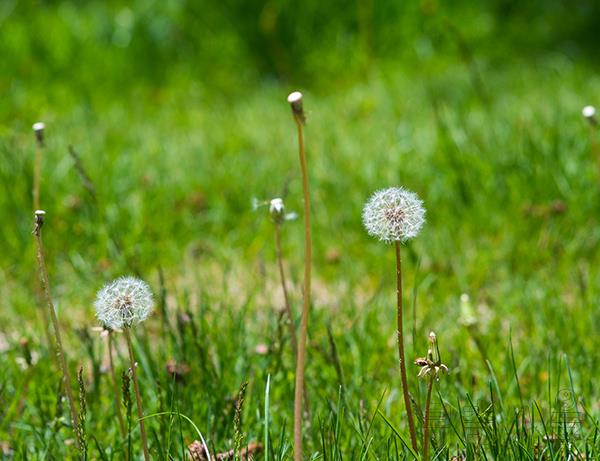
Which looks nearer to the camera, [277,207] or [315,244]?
[277,207]

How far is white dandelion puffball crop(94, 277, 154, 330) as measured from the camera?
1459mm

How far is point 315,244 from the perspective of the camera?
365cm

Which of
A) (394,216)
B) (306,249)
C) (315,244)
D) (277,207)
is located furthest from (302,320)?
(315,244)

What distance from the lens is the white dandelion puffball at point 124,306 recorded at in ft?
4.79

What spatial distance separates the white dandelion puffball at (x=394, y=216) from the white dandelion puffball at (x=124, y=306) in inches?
16.7

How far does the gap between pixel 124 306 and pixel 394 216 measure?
505mm

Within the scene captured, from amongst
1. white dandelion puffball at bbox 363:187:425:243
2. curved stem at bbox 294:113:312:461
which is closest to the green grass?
curved stem at bbox 294:113:312:461

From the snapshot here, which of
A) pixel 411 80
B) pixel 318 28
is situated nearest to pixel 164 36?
Answer: pixel 318 28

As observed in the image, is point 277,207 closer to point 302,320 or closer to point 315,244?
point 302,320

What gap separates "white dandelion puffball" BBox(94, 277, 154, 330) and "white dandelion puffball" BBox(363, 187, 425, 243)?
1.39 ft

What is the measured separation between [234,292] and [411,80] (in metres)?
3.41

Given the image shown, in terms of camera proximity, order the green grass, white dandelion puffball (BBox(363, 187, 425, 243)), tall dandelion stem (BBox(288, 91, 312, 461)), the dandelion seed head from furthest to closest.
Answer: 1. the green grass
2. the dandelion seed head
3. white dandelion puffball (BBox(363, 187, 425, 243))
4. tall dandelion stem (BBox(288, 91, 312, 461))

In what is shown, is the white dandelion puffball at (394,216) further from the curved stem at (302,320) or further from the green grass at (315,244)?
the green grass at (315,244)

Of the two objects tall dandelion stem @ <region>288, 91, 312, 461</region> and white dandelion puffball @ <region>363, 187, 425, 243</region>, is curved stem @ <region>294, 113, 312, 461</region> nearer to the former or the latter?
tall dandelion stem @ <region>288, 91, 312, 461</region>
